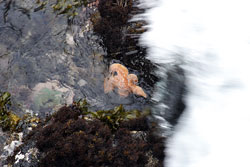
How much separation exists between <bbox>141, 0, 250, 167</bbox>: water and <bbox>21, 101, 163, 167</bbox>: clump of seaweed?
1.40 ft

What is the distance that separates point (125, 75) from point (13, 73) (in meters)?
1.77

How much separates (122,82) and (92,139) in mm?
1101

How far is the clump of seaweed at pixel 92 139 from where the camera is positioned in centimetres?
303

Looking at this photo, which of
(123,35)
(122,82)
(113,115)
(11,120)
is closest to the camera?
(113,115)

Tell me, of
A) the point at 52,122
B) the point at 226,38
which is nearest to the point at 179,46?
the point at 226,38

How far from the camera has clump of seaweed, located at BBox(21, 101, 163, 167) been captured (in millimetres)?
3033

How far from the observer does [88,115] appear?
12.1 ft

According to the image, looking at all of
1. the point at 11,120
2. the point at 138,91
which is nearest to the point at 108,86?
the point at 138,91

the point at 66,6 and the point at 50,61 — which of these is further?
the point at 66,6

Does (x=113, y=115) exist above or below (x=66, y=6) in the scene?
below

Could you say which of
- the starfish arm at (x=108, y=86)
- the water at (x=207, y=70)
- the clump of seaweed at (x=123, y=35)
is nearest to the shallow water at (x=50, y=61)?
the starfish arm at (x=108, y=86)

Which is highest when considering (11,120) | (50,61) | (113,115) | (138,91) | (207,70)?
(50,61)

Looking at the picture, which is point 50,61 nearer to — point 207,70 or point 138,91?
point 138,91

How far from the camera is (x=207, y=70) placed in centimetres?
413
